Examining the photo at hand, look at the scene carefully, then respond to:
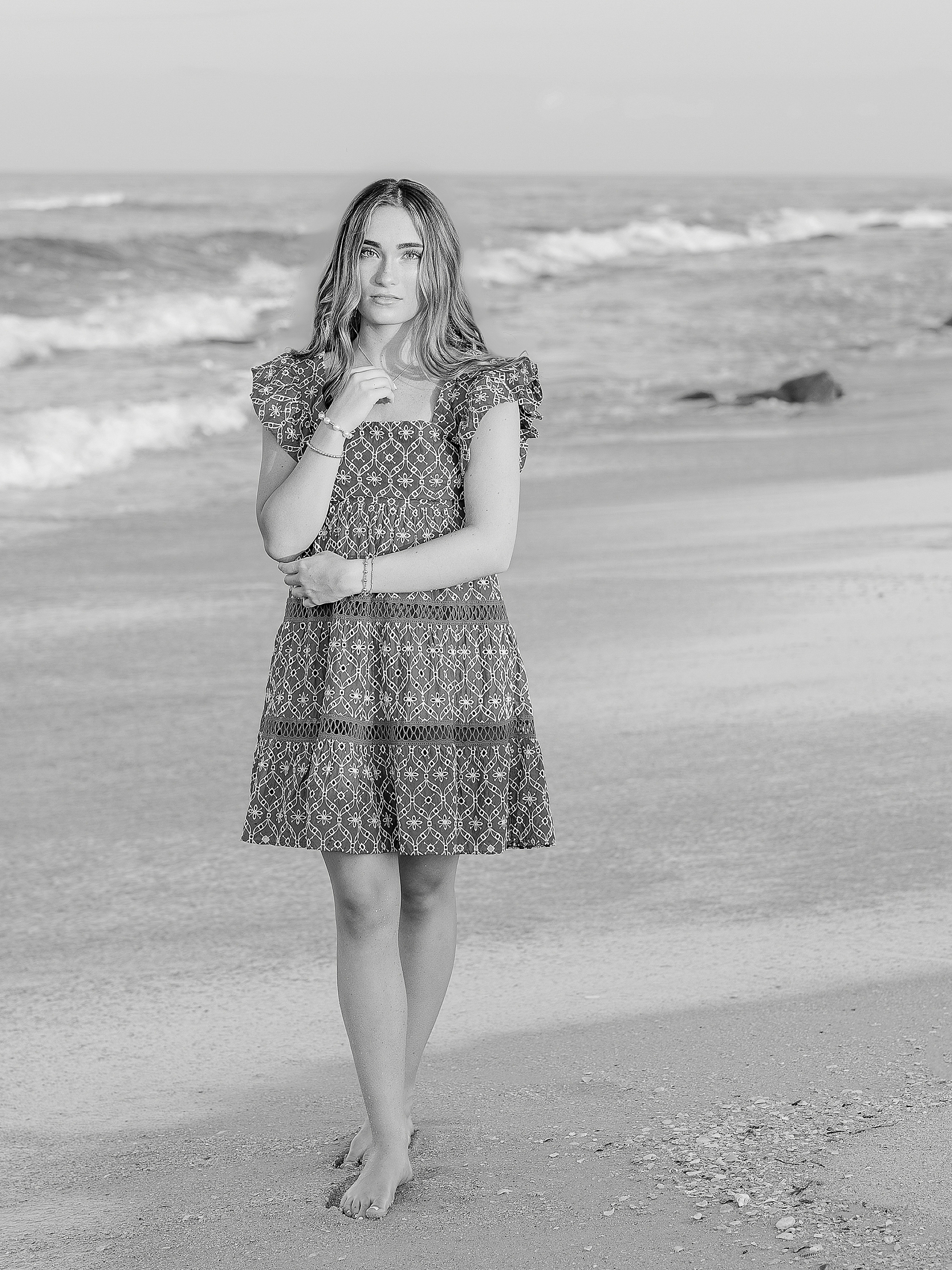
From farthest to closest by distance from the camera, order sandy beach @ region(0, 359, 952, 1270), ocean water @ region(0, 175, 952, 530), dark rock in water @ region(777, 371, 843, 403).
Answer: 1. dark rock in water @ region(777, 371, 843, 403)
2. ocean water @ region(0, 175, 952, 530)
3. sandy beach @ region(0, 359, 952, 1270)

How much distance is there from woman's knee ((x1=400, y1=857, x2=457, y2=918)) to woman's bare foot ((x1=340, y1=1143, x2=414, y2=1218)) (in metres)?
0.41

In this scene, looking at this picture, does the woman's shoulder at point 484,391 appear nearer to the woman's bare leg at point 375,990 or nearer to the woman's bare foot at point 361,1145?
the woman's bare leg at point 375,990

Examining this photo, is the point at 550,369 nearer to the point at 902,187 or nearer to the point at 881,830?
the point at 881,830

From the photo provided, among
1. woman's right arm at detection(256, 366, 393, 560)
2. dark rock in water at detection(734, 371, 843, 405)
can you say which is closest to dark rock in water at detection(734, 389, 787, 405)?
dark rock in water at detection(734, 371, 843, 405)

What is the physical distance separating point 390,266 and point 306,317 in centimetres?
29

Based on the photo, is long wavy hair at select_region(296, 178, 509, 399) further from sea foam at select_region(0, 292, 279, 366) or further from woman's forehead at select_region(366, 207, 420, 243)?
sea foam at select_region(0, 292, 279, 366)

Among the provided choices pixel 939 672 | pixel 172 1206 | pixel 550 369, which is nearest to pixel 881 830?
pixel 939 672

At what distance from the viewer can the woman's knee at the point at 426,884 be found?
3033 millimetres

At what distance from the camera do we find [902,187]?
14250 centimetres

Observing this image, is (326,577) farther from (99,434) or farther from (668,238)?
(668,238)

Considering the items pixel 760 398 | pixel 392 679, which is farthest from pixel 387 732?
pixel 760 398

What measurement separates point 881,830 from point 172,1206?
90.7 inches

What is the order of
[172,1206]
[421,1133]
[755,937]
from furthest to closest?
[755,937] → [421,1133] → [172,1206]

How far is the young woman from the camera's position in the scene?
288cm
